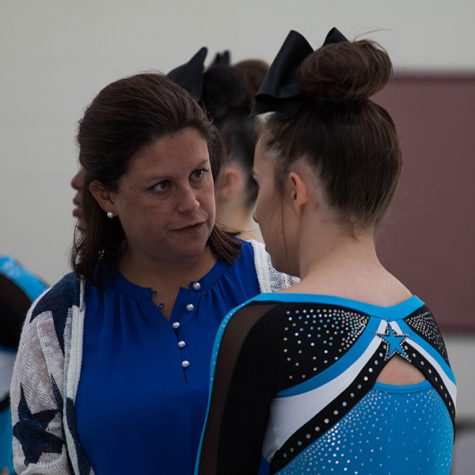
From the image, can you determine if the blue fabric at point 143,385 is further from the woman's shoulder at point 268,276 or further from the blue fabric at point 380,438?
the blue fabric at point 380,438

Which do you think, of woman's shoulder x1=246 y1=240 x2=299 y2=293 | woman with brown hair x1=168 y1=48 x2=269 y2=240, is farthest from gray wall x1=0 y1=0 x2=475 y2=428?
woman's shoulder x1=246 y1=240 x2=299 y2=293

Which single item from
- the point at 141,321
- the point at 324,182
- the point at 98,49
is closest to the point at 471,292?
the point at 98,49

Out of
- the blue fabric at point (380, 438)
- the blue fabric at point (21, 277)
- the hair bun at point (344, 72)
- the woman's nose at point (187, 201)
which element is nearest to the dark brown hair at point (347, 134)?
the hair bun at point (344, 72)

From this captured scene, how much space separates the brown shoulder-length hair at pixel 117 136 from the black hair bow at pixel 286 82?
34cm

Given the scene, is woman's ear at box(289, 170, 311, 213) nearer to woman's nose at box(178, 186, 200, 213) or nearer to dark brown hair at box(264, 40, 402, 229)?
dark brown hair at box(264, 40, 402, 229)

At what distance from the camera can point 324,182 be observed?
4.41 ft

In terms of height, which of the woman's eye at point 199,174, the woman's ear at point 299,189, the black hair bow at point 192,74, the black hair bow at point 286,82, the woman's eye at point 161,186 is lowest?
the woman's eye at point 161,186

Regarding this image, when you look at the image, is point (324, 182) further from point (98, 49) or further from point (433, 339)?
point (98, 49)

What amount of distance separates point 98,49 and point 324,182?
2.20 meters

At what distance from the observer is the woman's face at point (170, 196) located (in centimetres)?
176

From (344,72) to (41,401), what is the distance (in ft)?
2.70

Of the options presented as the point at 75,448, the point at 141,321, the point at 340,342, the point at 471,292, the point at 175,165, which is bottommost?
the point at 471,292

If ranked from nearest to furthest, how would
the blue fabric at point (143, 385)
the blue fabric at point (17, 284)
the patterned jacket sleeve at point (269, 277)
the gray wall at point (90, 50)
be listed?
the blue fabric at point (143, 385) → the patterned jacket sleeve at point (269, 277) → the blue fabric at point (17, 284) → the gray wall at point (90, 50)

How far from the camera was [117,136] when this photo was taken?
1.76 m
